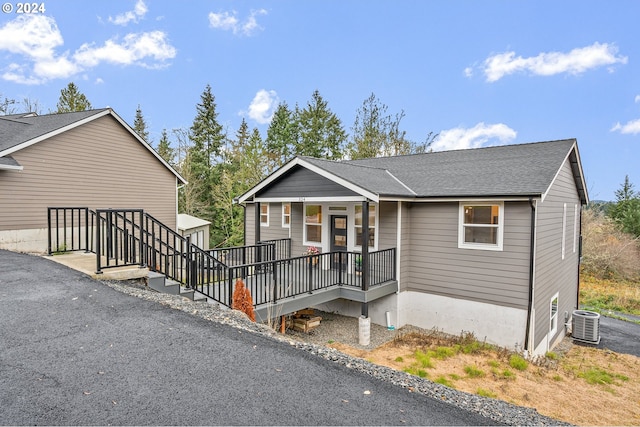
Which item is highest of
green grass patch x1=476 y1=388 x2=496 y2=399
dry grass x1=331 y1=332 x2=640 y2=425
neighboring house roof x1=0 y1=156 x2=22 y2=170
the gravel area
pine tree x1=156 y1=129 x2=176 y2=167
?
pine tree x1=156 y1=129 x2=176 y2=167

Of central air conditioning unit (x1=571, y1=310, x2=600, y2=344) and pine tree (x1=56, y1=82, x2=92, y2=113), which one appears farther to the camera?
pine tree (x1=56, y1=82, x2=92, y2=113)

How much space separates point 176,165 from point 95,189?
20.3 metres

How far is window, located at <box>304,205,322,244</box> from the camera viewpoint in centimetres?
1185

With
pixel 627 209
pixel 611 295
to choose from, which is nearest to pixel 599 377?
pixel 611 295

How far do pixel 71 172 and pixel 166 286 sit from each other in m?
7.42

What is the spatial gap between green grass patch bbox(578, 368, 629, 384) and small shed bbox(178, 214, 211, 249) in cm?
1718

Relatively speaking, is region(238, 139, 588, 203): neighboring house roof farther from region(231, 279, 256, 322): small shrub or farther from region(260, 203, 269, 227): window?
region(231, 279, 256, 322): small shrub

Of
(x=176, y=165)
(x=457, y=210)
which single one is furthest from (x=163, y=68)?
(x=457, y=210)

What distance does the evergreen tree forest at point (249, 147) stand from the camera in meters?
26.4

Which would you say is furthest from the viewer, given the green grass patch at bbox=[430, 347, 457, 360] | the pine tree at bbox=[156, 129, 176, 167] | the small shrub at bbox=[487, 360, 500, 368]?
the pine tree at bbox=[156, 129, 176, 167]

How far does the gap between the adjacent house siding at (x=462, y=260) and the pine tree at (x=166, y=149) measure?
29.3m

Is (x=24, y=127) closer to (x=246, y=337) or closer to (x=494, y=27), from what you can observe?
(x=246, y=337)

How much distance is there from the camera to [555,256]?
10.4 m

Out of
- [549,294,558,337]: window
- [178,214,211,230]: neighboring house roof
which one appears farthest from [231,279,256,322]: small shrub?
[178,214,211,230]: neighboring house roof
